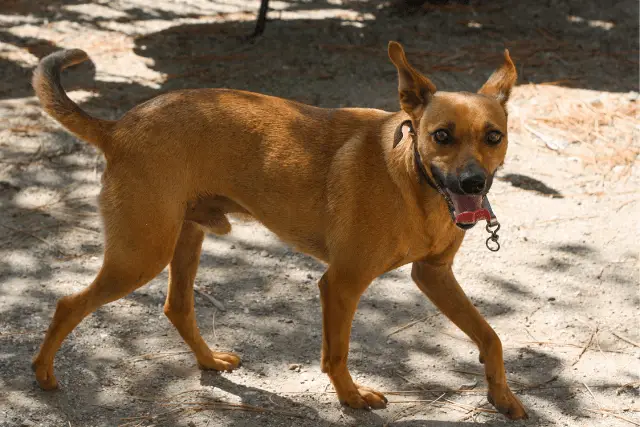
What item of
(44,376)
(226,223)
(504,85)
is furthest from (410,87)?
(44,376)

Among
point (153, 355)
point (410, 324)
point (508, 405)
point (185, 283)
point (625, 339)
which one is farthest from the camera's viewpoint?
point (410, 324)

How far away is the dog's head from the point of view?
3.45 meters

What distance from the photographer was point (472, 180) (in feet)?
11.1

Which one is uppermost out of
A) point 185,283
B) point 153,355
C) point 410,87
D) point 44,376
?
point 410,87

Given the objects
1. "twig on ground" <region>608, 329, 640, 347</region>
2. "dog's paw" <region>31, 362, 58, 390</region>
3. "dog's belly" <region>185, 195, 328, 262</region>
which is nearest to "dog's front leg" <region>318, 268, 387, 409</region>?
"dog's belly" <region>185, 195, 328, 262</region>

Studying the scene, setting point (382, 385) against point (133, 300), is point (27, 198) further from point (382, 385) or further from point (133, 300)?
point (382, 385)

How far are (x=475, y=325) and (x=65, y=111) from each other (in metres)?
2.19

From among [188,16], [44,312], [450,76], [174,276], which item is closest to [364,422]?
[174,276]

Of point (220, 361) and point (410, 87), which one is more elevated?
point (410, 87)

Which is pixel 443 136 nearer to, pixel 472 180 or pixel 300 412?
pixel 472 180

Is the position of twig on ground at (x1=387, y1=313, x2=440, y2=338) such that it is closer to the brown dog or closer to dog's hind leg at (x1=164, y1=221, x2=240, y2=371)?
the brown dog

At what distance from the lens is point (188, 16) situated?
9.65 metres

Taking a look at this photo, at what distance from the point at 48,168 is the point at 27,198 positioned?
1.38 feet

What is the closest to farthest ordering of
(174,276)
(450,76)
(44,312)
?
(174,276), (44,312), (450,76)
